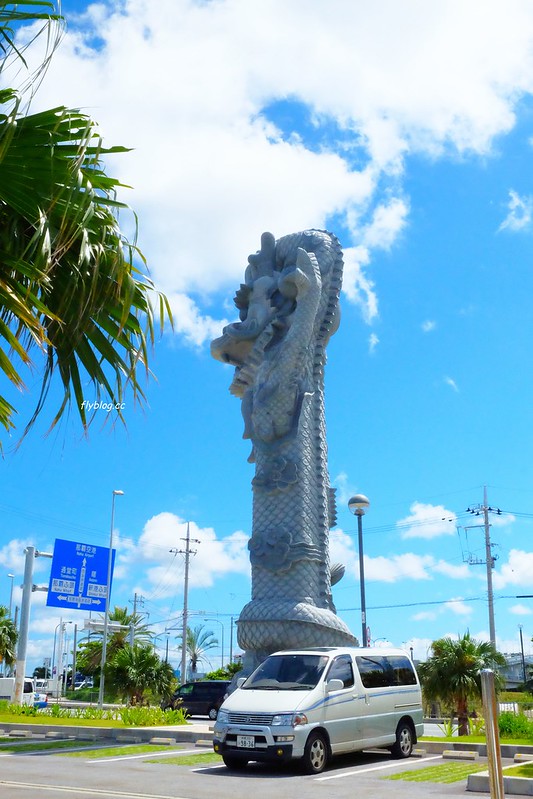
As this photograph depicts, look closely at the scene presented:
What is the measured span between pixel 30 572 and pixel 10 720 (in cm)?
910

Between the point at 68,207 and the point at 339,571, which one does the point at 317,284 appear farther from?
the point at 68,207

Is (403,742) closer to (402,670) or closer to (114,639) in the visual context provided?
(402,670)

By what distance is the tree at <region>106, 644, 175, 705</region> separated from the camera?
2988 centimetres

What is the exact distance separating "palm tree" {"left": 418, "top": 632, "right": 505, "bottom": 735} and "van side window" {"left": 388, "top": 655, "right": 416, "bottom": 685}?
7503 millimetres

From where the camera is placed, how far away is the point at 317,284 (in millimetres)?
19734

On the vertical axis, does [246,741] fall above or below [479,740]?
above

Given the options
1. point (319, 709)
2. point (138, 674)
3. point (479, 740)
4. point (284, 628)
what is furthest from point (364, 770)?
point (138, 674)

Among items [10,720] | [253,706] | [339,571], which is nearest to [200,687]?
[10,720]

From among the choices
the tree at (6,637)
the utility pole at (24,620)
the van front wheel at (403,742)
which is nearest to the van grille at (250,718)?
the van front wheel at (403,742)

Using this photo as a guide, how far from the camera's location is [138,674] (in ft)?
98.0

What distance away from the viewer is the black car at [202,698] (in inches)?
1096

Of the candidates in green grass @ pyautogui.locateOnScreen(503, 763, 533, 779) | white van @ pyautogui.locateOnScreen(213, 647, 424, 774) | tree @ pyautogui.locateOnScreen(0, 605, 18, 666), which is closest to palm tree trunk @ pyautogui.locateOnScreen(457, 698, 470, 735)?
white van @ pyautogui.locateOnScreen(213, 647, 424, 774)

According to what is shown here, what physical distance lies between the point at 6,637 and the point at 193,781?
122ft

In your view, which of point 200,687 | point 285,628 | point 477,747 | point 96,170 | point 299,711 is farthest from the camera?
point 200,687
